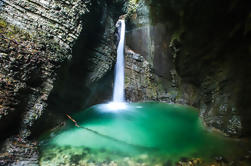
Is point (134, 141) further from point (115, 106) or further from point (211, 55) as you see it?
point (115, 106)

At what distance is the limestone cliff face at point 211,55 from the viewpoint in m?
2.74

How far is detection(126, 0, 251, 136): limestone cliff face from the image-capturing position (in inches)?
108

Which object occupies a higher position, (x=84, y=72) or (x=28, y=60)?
(x=84, y=72)

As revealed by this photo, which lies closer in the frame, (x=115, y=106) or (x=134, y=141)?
(x=134, y=141)

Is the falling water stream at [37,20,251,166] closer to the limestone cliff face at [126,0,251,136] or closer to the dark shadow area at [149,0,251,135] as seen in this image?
the limestone cliff face at [126,0,251,136]

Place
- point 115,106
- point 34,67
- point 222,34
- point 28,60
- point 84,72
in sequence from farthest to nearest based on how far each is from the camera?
point 115,106 < point 84,72 < point 34,67 < point 28,60 < point 222,34

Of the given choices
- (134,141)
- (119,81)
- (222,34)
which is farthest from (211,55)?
(119,81)

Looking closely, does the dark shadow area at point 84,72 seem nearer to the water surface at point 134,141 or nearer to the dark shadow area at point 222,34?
the water surface at point 134,141

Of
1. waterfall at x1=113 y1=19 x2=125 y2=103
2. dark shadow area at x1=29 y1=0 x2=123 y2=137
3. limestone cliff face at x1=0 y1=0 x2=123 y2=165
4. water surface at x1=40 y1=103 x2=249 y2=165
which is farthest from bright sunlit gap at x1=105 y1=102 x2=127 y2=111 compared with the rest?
Answer: limestone cliff face at x1=0 y1=0 x2=123 y2=165

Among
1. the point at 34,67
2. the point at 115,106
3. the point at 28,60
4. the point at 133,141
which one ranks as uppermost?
the point at 28,60

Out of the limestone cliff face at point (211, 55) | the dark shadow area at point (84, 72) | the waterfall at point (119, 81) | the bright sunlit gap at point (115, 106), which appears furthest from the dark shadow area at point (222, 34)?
the waterfall at point (119, 81)

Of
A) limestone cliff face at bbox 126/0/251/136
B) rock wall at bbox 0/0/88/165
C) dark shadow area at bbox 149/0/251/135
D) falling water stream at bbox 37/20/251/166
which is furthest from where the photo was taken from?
rock wall at bbox 0/0/88/165

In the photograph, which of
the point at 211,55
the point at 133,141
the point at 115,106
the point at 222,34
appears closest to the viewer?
the point at 222,34

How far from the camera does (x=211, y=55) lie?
3.91 meters
